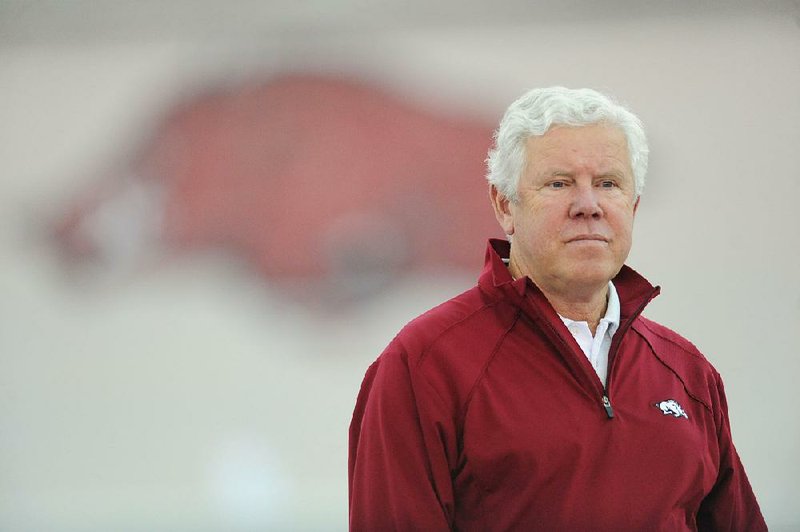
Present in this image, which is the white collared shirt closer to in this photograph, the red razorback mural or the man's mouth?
the man's mouth

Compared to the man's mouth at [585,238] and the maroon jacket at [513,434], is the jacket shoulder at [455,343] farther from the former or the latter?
the man's mouth at [585,238]

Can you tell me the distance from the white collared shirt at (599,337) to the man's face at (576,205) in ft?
0.22

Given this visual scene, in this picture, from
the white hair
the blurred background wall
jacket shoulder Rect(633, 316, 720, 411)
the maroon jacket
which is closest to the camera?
the maroon jacket

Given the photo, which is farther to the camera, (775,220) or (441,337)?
(775,220)

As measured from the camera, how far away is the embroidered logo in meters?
1.27

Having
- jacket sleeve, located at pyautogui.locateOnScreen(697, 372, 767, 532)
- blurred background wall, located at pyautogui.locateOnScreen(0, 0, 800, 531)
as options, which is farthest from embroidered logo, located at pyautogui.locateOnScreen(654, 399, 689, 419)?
blurred background wall, located at pyautogui.locateOnScreen(0, 0, 800, 531)

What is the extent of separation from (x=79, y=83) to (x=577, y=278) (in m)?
1.98

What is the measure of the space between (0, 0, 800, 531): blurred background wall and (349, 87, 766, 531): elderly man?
129cm

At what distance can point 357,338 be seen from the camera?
2.61 meters

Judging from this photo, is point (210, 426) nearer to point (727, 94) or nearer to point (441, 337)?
point (441, 337)

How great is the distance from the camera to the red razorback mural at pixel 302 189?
2619 mm

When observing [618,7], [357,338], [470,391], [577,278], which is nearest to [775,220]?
[618,7]

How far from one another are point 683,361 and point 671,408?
5.4 inches

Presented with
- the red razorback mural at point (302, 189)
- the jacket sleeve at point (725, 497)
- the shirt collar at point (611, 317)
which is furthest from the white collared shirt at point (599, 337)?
the red razorback mural at point (302, 189)
